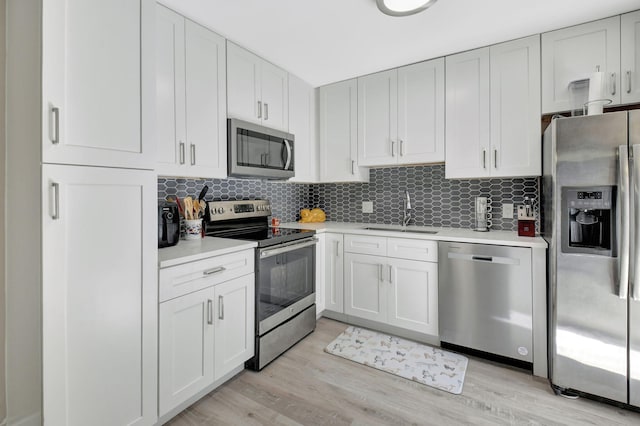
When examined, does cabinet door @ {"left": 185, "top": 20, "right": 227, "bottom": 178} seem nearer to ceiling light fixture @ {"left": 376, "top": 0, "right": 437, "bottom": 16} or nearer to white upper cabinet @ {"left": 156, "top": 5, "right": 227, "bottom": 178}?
white upper cabinet @ {"left": 156, "top": 5, "right": 227, "bottom": 178}

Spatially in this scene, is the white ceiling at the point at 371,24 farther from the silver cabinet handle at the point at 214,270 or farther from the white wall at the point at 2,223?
the silver cabinet handle at the point at 214,270

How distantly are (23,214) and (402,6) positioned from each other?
86.7 inches

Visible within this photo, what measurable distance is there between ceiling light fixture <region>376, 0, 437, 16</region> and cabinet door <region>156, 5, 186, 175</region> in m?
1.30

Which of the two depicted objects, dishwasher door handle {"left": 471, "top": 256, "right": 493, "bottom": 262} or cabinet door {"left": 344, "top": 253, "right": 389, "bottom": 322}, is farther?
cabinet door {"left": 344, "top": 253, "right": 389, "bottom": 322}

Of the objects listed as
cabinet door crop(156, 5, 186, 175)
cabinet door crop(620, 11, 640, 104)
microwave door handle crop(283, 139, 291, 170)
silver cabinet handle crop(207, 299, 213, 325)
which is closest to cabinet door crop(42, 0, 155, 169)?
cabinet door crop(156, 5, 186, 175)

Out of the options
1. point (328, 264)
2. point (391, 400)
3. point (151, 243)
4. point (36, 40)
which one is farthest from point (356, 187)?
point (36, 40)

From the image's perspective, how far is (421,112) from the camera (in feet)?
8.80

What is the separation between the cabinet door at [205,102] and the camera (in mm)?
1997

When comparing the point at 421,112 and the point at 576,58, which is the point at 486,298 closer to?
the point at 421,112

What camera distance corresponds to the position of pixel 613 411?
1706 mm

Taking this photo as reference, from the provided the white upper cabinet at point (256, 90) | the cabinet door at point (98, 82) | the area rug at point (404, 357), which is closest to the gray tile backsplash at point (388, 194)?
the white upper cabinet at point (256, 90)

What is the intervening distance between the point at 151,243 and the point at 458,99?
253cm

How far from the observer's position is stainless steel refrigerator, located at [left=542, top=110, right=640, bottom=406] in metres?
1.64

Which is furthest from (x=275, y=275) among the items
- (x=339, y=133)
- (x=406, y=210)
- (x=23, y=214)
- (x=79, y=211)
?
(x=339, y=133)
